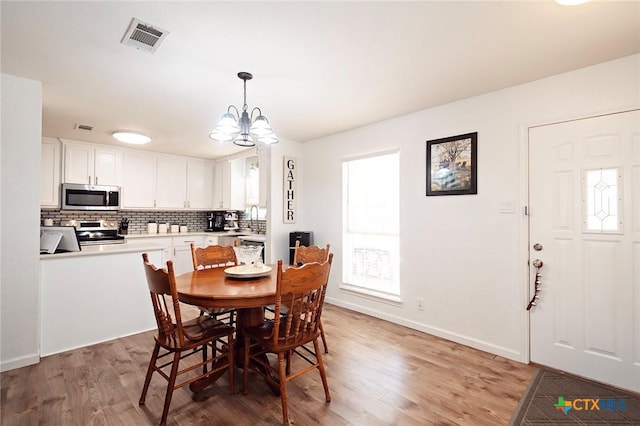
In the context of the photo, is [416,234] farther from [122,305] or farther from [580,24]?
[122,305]

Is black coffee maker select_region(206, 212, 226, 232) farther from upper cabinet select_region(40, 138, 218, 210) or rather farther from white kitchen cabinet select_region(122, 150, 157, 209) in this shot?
white kitchen cabinet select_region(122, 150, 157, 209)

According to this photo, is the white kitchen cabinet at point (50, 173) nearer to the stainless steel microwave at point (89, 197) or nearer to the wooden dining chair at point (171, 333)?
the stainless steel microwave at point (89, 197)

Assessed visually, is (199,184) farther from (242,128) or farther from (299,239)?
(242,128)

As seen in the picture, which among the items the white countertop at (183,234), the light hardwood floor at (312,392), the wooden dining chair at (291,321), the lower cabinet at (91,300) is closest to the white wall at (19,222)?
the lower cabinet at (91,300)

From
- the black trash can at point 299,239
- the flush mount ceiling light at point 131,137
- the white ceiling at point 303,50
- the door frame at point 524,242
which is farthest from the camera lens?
the black trash can at point 299,239

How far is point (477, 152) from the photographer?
2.94 meters

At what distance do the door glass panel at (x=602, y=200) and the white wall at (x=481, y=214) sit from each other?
432 mm

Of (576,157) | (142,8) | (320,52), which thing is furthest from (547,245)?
(142,8)

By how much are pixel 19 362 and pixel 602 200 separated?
4.88m

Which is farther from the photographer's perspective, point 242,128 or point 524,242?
point 524,242

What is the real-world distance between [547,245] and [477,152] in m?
1.03

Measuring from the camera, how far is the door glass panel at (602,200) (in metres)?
2.27

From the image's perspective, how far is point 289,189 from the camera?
182 inches

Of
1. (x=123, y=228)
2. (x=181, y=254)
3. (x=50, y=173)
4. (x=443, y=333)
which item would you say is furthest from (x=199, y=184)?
(x=443, y=333)
